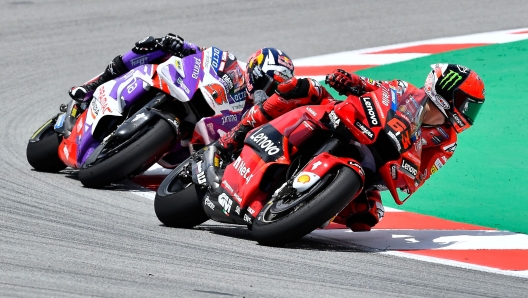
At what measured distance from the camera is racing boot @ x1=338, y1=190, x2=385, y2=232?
689 cm

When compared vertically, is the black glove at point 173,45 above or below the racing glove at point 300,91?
below

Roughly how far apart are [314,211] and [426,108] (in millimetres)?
1234

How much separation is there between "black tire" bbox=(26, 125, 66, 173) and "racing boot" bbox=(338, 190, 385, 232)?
3038mm

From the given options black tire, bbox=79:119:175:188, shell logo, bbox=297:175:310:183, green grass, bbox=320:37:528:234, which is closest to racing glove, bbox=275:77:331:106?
A: shell logo, bbox=297:175:310:183

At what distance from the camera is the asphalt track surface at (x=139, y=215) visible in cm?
513

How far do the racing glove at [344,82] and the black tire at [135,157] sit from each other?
182cm

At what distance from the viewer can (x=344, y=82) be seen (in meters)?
6.62

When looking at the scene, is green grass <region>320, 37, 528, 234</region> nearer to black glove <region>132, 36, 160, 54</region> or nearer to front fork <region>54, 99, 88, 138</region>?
black glove <region>132, 36, 160, 54</region>

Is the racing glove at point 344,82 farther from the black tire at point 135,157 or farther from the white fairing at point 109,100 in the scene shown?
the white fairing at point 109,100

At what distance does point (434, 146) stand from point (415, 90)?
423mm

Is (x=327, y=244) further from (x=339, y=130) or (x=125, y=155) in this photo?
(x=125, y=155)

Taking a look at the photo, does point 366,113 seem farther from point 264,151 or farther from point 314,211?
point 314,211

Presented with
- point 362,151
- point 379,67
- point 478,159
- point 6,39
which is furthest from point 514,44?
point 362,151

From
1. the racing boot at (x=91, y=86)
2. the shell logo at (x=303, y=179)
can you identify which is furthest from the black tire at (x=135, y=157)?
Answer: the shell logo at (x=303, y=179)
